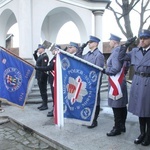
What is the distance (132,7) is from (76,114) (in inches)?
498

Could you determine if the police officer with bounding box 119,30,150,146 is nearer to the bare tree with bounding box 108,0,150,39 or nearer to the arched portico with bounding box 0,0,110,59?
the arched portico with bounding box 0,0,110,59

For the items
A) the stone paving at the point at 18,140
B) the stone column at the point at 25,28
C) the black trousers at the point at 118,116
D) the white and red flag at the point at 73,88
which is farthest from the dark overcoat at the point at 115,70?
the stone column at the point at 25,28

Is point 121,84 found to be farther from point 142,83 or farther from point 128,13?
point 128,13

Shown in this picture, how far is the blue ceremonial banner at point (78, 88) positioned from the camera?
431 centimetres

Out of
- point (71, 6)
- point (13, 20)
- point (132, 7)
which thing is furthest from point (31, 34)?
point (132, 7)

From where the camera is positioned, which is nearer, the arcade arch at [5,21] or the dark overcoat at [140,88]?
the dark overcoat at [140,88]

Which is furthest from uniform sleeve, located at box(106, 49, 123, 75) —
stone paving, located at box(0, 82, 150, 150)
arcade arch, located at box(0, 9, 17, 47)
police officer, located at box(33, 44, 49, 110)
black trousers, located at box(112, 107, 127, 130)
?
arcade arch, located at box(0, 9, 17, 47)

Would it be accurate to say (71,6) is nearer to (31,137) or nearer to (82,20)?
(82,20)

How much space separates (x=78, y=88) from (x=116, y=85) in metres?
0.67

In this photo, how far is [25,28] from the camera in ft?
28.3

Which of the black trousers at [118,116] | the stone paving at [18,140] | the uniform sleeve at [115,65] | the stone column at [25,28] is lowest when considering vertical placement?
the stone paving at [18,140]

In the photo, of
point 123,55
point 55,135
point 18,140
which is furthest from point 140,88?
point 18,140

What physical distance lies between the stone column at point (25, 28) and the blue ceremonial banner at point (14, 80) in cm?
331

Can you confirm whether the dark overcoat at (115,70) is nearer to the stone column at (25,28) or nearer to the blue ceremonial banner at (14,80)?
the blue ceremonial banner at (14,80)
